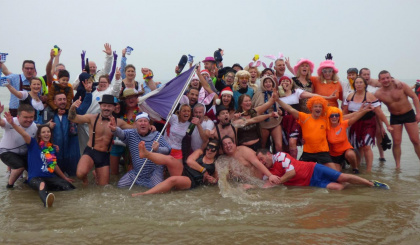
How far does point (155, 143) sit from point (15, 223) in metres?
2.59

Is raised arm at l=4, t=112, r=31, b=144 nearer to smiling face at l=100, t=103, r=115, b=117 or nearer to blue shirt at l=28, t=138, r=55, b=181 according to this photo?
blue shirt at l=28, t=138, r=55, b=181

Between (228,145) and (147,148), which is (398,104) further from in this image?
(147,148)

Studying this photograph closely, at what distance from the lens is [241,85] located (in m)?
8.25

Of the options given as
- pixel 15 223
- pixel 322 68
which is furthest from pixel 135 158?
pixel 322 68

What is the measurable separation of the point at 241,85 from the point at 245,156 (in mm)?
1898

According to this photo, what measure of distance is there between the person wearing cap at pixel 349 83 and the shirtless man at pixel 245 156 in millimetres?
3094

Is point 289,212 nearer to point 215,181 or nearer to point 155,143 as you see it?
point 215,181

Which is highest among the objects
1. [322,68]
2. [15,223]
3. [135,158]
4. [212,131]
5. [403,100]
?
[322,68]

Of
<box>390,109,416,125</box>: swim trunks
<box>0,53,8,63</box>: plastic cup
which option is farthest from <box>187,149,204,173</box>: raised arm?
<box>390,109,416,125</box>: swim trunks

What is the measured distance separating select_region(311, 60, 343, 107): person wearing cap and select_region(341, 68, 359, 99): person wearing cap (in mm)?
115

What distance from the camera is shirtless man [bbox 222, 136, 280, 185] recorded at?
23.0 feet

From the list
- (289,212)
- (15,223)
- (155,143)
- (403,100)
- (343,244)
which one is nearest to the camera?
(343,244)

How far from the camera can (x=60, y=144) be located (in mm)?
7582

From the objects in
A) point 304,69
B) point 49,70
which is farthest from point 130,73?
point 304,69
